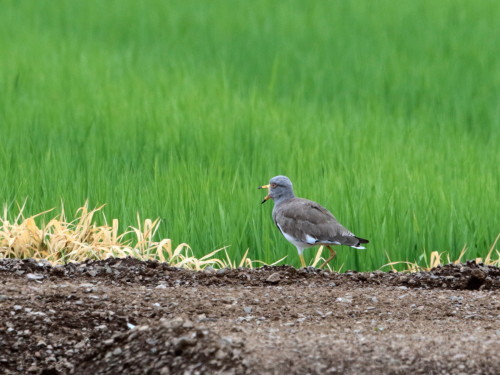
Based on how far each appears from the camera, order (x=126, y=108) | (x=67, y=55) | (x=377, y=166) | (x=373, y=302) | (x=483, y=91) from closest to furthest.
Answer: (x=373, y=302)
(x=377, y=166)
(x=126, y=108)
(x=483, y=91)
(x=67, y=55)

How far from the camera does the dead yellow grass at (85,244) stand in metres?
6.55

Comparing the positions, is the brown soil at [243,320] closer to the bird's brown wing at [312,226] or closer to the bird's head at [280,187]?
the bird's brown wing at [312,226]

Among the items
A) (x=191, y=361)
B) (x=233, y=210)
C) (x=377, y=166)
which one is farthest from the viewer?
(x=377, y=166)

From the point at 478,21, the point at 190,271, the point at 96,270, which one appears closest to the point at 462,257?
the point at 190,271

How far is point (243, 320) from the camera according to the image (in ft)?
16.4

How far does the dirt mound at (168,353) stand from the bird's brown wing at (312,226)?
1883mm

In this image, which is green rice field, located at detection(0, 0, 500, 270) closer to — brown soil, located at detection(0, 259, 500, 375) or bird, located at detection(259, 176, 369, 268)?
bird, located at detection(259, 176, 369, 268)

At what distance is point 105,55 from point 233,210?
19.1ft

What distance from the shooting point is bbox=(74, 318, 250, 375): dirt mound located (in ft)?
13.4

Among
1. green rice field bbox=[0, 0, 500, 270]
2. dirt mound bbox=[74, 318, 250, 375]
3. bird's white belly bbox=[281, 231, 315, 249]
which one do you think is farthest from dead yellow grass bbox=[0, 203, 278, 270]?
dirt mound bbox=[74, 318, 250, 375]

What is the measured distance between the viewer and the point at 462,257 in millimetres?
7039

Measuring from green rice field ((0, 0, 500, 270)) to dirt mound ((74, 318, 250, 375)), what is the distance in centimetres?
233

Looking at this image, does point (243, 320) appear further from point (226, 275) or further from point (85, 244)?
point (85, 244)

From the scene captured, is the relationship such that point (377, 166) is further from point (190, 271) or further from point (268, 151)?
point (190, 271)
